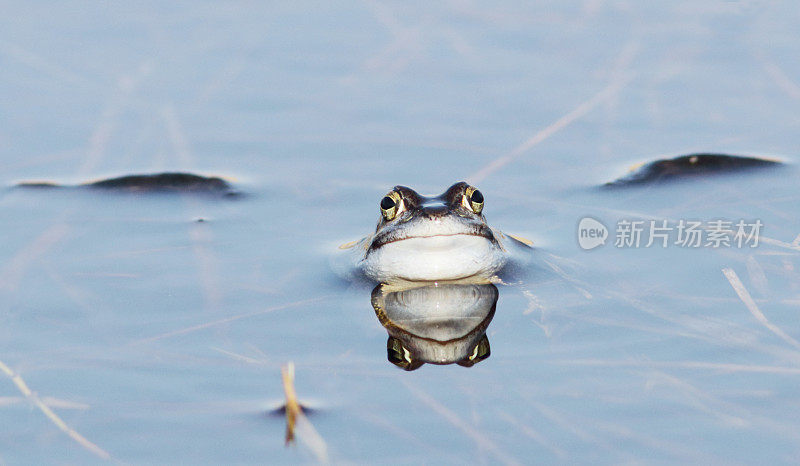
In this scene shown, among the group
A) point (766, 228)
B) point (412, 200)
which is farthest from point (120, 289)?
point (766, 228)

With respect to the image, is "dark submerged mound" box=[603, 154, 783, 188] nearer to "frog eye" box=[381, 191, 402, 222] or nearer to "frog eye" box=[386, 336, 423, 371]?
"frog eye" box=[381, 191, 402, 222]

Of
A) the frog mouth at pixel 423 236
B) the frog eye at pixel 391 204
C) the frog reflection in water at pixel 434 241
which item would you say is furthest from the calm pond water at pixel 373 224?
the frog eye at pixel 391 204

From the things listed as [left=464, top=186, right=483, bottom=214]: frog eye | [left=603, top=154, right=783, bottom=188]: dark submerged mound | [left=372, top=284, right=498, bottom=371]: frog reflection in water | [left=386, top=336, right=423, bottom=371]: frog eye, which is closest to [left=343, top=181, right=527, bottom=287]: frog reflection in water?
[left=464, top=186, right=483, bottom=214]: frog eye

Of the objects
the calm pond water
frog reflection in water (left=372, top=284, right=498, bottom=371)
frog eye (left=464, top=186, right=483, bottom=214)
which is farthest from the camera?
frog eye (left=464, top=186, right=483, bottom=214)

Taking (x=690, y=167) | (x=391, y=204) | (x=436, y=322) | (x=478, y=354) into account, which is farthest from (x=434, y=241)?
(x=690, y=167)

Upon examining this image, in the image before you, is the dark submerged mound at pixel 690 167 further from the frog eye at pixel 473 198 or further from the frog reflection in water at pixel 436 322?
the frog reflection in water at pixel 436 322

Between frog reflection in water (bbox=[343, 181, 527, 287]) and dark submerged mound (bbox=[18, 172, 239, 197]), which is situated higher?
dark submerged mound (bbox=[18, 172, 239, 197])

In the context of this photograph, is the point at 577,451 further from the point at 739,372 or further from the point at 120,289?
the point at 120,289
